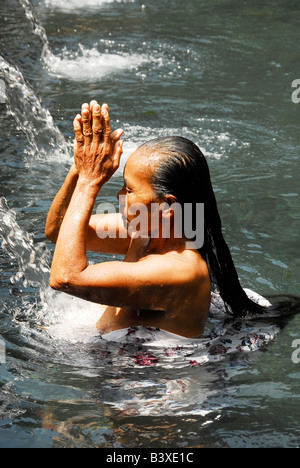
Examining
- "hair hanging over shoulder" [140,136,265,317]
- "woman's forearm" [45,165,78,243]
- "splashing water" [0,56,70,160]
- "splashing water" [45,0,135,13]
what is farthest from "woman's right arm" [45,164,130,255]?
"splashing water" [45,0,135,13]

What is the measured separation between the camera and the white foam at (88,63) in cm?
1012

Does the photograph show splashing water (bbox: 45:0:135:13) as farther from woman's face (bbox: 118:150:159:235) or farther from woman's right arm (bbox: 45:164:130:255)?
woman's face (bbox: 118:150:159:235)

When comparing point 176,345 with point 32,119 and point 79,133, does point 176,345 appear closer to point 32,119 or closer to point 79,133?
point 79,133

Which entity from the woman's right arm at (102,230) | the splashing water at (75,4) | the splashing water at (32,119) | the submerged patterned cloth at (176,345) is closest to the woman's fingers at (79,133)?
the woman's right arm at (102,230)

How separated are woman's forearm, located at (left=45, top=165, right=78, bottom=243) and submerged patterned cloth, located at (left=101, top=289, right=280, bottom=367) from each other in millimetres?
658

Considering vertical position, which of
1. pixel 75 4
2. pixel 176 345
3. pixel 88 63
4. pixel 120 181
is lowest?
pixel 176 345

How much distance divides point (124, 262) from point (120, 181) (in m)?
3.37

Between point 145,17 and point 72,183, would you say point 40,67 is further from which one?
point 72,183

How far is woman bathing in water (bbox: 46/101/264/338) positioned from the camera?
3355mm

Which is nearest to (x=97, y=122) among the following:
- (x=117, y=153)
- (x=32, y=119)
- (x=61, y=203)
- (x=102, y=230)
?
(x=117, y=153)

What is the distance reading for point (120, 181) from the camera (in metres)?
6.84
